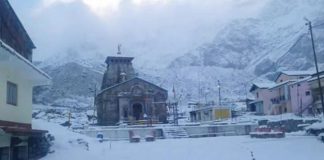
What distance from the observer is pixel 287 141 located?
2716 centimetres

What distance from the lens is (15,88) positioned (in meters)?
17.1

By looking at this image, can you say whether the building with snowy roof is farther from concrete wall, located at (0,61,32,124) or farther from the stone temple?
concrete wall, located at (0,61,32,124)

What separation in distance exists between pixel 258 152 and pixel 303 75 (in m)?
43.4

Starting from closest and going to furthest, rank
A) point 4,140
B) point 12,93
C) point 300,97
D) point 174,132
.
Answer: point 4,140
point 12,93
point 174,132
point 300,97

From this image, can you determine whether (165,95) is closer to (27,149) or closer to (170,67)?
(27,149)

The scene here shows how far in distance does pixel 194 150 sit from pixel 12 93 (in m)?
11.8

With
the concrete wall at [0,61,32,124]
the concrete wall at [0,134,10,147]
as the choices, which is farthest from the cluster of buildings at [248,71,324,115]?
the concrete wall at [0,134,10,147]

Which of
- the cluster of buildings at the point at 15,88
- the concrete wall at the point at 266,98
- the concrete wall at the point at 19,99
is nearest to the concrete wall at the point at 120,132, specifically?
the concrete wall at the point at 19,99

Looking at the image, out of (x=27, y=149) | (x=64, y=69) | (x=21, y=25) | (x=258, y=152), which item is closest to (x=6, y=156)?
(x=27, y=149)

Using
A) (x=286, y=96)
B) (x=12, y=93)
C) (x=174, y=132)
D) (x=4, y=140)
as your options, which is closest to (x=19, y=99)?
(x=12, y=93)

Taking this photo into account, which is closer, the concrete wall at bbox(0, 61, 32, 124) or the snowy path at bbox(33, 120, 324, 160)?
the concrete wall at bbox(0, 61, 32, 124)

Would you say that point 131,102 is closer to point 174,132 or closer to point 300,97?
point 174,132

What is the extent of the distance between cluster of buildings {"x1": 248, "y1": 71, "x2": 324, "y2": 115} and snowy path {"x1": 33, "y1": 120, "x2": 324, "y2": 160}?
23314mm

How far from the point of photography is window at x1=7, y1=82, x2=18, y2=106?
16.1 m
